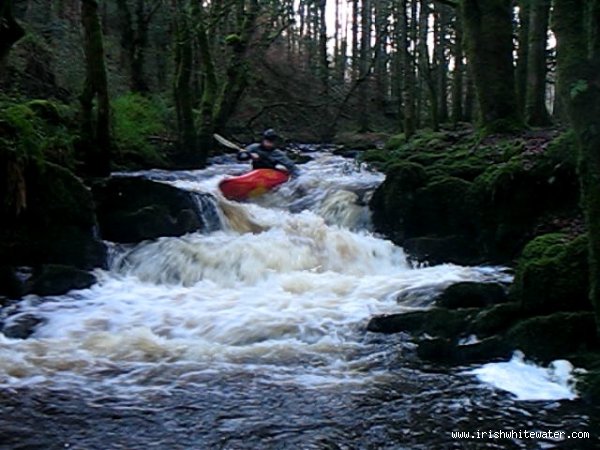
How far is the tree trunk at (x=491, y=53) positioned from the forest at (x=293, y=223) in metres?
0.04

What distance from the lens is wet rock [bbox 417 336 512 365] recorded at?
6070 millimetres

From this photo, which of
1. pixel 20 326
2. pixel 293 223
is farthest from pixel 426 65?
pixel 20 326

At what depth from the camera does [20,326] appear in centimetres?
721

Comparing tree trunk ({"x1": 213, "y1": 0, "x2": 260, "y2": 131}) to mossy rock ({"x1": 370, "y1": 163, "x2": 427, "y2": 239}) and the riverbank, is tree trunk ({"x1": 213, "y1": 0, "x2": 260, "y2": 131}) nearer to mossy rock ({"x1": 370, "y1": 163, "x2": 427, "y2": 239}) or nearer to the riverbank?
the riverbank

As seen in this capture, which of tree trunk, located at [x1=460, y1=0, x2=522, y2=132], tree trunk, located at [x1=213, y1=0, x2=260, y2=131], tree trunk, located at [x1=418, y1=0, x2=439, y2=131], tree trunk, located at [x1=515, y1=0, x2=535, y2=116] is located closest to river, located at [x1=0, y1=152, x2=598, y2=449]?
tree trunk, located at [x1=460, y1=0, x2=522, y2=132]

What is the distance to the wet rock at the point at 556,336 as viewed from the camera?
5.82 metres

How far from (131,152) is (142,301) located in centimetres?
742

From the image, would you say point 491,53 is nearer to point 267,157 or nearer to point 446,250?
Result: point 267,157

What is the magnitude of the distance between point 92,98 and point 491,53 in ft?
24.6

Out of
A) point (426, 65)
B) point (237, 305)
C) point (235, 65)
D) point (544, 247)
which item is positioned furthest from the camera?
point (426, 65)

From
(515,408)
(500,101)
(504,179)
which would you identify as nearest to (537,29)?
(500,101)

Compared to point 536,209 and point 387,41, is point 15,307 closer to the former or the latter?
point 536,209

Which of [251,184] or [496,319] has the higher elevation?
[251,184]

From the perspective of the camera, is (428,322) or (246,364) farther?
(428,322)
